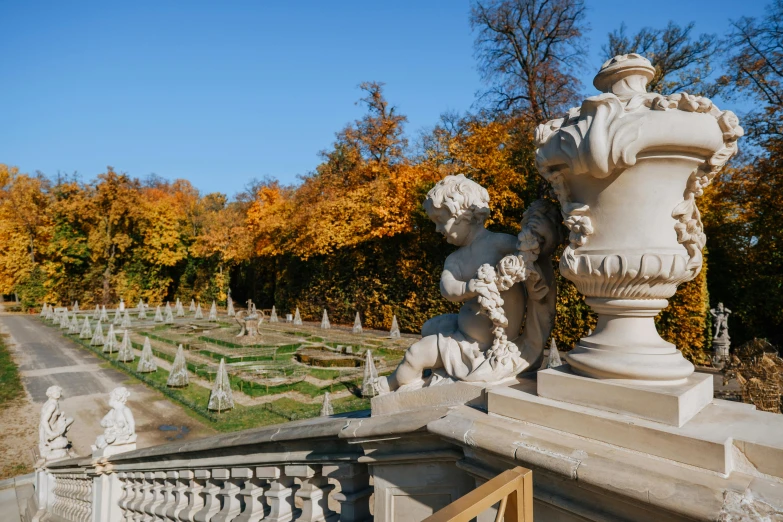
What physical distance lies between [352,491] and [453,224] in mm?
1554

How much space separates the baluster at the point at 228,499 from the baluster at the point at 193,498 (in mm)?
356

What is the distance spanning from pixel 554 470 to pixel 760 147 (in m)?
14.9

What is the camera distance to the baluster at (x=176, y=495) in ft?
11.6

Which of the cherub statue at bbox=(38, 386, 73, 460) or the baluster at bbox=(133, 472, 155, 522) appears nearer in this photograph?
the baluster at bbox=(133, 472, 155, 522)

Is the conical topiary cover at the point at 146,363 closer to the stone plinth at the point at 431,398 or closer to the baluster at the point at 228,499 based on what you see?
the baluster at the point at 228,499

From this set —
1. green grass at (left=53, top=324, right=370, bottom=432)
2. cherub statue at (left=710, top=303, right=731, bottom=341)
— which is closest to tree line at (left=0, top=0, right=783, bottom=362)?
cherub statue at (left=710, top=303, right=731, bottom=341)

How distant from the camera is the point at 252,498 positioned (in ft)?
9.57

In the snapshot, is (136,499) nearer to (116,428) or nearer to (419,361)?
(116,428)

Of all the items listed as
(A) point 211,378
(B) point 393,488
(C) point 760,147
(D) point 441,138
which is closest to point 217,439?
(B) point 393,488

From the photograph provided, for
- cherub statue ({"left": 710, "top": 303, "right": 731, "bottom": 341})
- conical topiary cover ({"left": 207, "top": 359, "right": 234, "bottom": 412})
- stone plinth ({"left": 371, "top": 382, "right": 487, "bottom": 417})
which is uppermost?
stone plinth ({"left": 371, "top": 382, "right": 487, "bottom": 417})

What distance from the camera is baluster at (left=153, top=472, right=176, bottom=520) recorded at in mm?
3697

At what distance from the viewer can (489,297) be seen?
203cm

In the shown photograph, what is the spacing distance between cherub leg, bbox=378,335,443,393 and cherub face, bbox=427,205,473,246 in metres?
0.54

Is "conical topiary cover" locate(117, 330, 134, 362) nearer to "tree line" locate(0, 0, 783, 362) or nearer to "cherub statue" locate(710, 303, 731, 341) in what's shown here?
"tree line" locate(0, 0, 783, 362)
